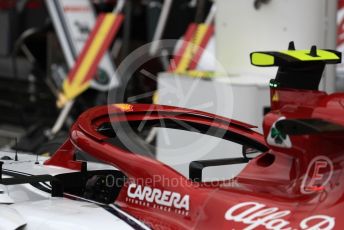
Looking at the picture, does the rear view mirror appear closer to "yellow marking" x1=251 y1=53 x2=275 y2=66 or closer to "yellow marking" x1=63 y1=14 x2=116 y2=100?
"yellow marking" x1=251 y1=53 x2=275 y2=66

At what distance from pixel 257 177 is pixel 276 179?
0.09 m

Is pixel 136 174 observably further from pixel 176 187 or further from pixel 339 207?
pixel 339 207

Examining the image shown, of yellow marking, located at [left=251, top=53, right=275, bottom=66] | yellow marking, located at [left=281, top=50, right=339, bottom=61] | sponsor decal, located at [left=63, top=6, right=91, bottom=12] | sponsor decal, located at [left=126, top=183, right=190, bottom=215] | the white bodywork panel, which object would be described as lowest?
the white bodywork panel

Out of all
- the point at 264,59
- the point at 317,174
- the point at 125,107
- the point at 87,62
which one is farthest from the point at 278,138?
the point at 87,62

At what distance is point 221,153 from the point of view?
4.25 meters

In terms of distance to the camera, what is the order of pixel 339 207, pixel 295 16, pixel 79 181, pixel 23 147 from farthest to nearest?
pixel 23 147
pixel 295 16
pixel 79 181
pixel 339 207

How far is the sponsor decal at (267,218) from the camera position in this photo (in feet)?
7.57

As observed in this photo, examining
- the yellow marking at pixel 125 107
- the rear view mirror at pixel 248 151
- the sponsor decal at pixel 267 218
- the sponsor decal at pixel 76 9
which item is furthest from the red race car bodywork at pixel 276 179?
the sponsor decal at pixel 76 9

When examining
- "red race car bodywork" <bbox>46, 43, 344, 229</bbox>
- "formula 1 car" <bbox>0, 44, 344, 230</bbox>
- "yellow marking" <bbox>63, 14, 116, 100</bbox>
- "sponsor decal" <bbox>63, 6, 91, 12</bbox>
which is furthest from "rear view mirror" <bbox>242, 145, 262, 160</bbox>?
"sponsor decal" <bbox>63, 6, 91, 12</bbox>

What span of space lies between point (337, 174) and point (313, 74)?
17.5 inches

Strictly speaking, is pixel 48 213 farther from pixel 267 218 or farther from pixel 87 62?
pixel 87 62

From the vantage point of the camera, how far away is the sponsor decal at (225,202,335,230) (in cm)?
231

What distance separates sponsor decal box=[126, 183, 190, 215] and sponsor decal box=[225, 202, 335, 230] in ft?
0.64

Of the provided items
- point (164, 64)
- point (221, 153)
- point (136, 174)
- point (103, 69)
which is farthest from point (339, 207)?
point (103, 69)
